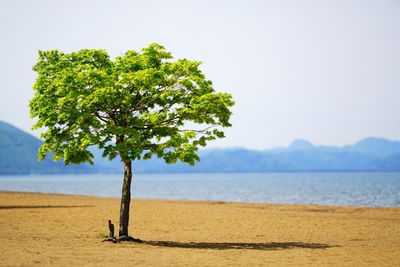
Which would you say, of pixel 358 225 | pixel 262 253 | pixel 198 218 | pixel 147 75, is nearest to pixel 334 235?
pixel 358 225

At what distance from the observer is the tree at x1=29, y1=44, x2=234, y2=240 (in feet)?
92.1

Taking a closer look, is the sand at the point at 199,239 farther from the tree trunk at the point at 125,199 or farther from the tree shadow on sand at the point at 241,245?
the tree trunk at the point at 125,199

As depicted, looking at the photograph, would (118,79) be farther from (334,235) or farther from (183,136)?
(334,235)

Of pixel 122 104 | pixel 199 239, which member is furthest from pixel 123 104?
pixel 199 239

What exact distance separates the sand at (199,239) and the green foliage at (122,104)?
4855 mm

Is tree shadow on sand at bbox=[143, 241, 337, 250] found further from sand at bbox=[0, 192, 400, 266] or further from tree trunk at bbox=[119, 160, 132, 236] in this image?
tree trunk at bbox=[119, 160, 132, 236]

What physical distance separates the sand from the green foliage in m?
4.86

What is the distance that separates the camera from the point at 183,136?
96.0 feet

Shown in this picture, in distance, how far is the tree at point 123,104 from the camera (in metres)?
28.1

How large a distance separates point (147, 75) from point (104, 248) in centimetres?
883

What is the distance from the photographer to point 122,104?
1160 inches

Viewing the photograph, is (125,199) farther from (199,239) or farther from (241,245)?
(241,245)

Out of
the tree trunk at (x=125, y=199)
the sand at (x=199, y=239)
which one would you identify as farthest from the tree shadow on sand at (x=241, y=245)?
the tree trunk at (x=125, y=199)

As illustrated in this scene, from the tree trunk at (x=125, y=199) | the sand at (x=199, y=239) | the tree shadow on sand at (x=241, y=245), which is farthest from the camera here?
the tree trunk at (x=125, y=199)
